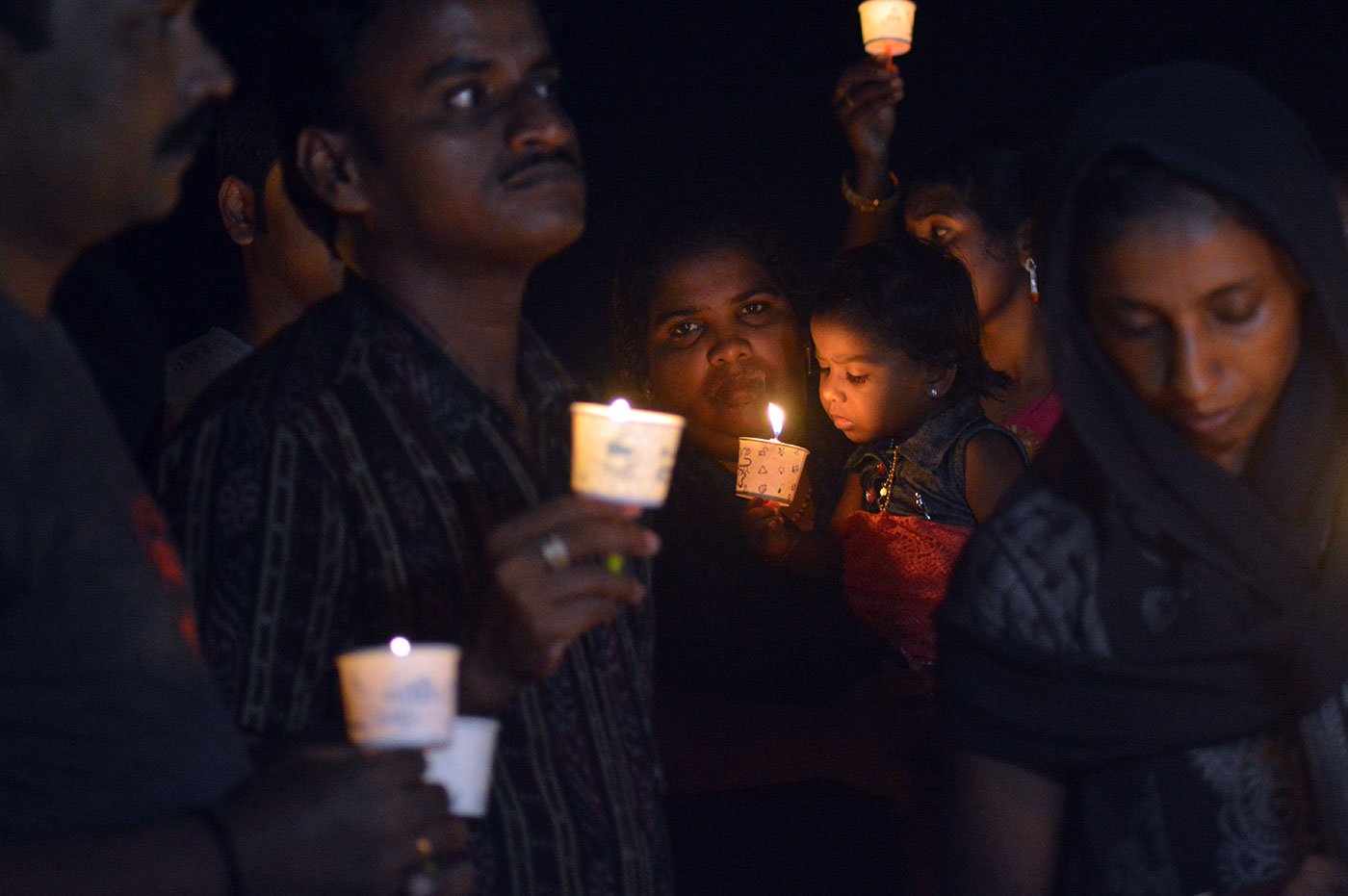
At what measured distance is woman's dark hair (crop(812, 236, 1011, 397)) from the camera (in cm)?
378

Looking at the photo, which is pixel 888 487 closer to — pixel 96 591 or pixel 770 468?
pixel 770 468

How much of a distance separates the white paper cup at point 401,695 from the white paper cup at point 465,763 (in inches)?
3.5

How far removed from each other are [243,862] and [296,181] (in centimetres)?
120

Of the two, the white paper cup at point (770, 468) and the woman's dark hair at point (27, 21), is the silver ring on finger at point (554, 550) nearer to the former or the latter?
the woman's dark hair at point (27, 21)

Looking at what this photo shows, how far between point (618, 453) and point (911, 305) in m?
2.24

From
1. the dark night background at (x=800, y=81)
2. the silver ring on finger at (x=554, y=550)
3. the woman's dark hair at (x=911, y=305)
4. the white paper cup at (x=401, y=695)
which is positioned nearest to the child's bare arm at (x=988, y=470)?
the woman's dark hair at (x=911, y=305)

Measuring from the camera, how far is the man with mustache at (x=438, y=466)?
1.75 metres

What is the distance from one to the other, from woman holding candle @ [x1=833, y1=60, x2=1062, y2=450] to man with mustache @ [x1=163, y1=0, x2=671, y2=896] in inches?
84.1

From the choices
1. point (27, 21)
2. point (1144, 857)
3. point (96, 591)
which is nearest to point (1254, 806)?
point (1144, 857)

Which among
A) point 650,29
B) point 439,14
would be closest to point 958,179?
point 650,29

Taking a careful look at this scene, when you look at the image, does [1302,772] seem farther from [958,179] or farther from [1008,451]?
[958,179]

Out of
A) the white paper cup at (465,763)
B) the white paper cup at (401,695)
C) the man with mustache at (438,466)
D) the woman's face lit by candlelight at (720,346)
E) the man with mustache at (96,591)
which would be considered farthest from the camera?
the woman's face lit by candlelight at (720,346)

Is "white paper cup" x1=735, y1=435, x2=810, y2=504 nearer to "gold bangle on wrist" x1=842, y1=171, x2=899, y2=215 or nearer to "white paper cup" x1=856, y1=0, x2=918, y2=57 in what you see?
"gold bangle on wrist" x1=842, y1=171, x2=899, y2=215

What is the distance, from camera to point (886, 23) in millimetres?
4203
